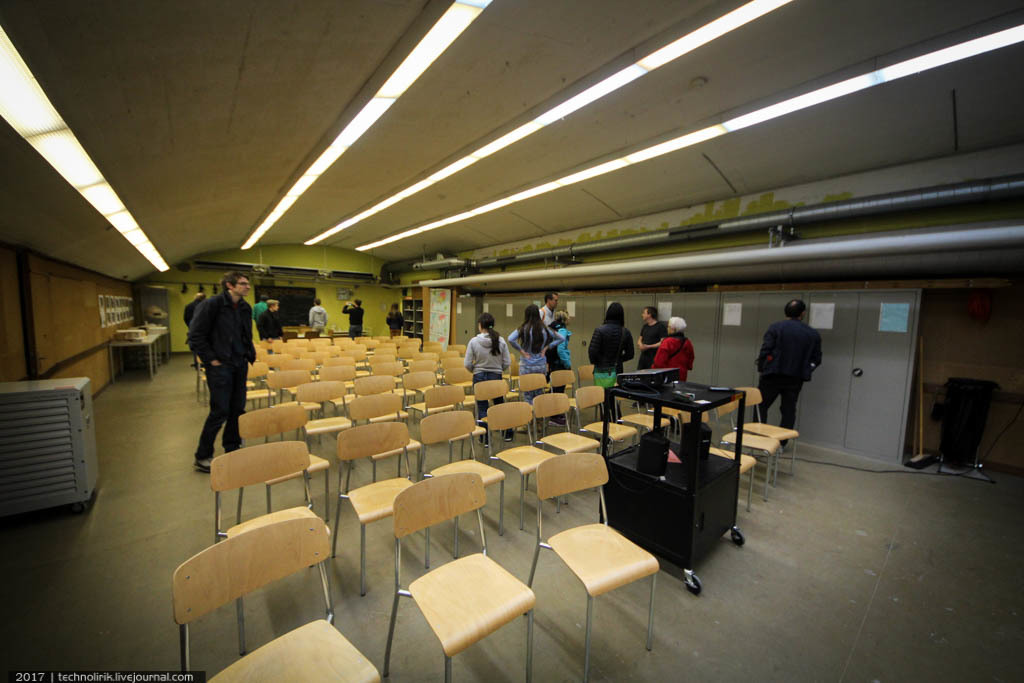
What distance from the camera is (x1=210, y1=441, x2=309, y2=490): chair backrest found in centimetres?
217

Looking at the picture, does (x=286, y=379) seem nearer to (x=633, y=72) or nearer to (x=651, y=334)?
(x=651, y=334)

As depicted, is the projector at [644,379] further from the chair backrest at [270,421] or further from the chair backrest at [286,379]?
the chair backrest at [286,379]

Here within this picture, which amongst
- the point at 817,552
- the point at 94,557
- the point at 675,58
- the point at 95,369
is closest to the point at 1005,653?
the point at 817,552

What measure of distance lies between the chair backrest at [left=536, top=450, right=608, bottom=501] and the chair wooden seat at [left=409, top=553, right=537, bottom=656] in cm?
54

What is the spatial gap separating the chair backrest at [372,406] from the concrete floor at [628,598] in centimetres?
75

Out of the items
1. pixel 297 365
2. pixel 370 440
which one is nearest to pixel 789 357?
pixel 370 440

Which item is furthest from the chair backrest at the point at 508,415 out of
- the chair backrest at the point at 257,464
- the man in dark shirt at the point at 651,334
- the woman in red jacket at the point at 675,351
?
the man in dark shirt at the point at 651,334

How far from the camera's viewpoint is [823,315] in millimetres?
4762

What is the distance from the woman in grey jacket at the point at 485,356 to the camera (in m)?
4.54

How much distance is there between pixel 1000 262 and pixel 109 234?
415 inches

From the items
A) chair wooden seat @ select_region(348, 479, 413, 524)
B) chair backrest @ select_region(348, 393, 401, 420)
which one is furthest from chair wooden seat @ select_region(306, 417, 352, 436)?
chair wooden seat @ select_region(348, 479, 413, 524)

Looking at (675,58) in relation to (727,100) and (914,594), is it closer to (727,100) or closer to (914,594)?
(727,100)

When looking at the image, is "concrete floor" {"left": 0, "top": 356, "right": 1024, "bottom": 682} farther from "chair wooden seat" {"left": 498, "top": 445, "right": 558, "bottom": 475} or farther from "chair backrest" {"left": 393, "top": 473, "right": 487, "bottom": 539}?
"chair backrest" {"left": 393, "top": 473, "right": 487, "bottom": 539}

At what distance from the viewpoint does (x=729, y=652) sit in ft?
6.15
